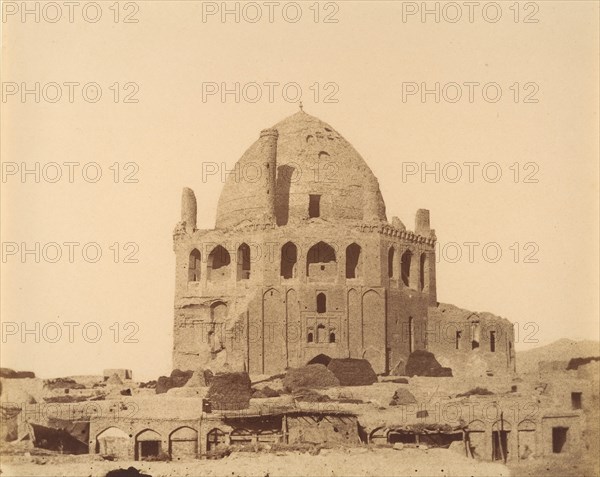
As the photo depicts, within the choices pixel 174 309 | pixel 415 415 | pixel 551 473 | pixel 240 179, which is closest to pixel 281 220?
pixel 240 179

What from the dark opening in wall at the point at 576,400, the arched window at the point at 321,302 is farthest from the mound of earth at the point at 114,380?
the dark opening in wall at the point at 576,400

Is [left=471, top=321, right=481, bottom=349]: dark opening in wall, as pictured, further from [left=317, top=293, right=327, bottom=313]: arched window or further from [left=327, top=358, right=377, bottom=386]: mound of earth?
[left=317, top=293, right=327, bottom=313]: arched window

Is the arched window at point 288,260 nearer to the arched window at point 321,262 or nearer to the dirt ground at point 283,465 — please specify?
the arched window at point 321,262

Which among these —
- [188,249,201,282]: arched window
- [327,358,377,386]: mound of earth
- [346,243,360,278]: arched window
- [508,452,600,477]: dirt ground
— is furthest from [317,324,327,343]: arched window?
[508,452,600,477]: dirt ground

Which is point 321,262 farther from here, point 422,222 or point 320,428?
point 320,428

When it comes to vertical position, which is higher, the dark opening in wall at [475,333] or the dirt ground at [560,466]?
the dark opening in wall at [475,333]

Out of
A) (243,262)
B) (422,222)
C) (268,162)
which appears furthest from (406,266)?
(268,162)
